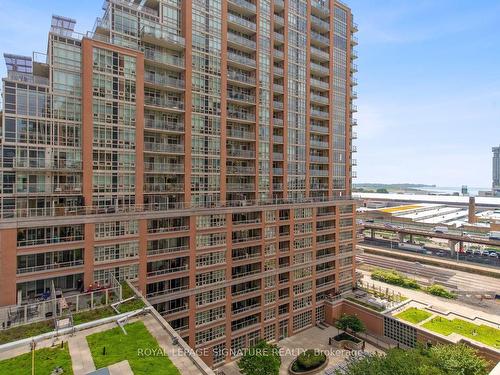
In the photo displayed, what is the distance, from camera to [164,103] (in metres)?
44.2

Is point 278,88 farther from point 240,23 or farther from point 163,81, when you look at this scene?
point 163,81

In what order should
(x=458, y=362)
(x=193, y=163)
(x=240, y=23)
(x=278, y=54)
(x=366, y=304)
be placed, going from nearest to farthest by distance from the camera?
(x=458, y=362), (x=193, y=163), (x=240, y=23), (x=278, y=54), (x=366, y=304)

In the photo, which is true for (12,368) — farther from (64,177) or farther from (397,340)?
(397,340)

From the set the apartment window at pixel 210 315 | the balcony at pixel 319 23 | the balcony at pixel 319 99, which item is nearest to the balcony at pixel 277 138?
the balcony at pixel 319 99

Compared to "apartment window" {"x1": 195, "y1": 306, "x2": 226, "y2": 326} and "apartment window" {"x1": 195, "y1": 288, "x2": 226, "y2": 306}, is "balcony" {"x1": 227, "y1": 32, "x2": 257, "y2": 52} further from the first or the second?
"apartment window" {"x1": 195, "y1": 306, "x2": 226, "y2": 326}

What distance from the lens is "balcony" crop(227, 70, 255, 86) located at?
5022 centimetres

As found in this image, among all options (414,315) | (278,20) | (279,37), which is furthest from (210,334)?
(278,20)

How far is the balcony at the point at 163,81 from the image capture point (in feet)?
138

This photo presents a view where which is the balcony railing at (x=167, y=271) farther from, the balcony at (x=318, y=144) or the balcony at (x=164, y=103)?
the balcony at (x=318, y=144)

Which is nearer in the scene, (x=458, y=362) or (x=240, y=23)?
(x=458, y=362)

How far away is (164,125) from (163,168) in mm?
6401

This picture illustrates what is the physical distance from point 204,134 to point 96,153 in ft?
51.9

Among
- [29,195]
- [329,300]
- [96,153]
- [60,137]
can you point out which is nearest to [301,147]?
[329,300]

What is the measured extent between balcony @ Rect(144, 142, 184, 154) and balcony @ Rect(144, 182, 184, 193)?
15.7 ft
